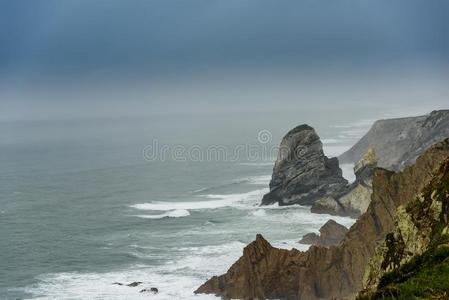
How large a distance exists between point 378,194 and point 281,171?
42339 mm

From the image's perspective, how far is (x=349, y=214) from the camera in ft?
276

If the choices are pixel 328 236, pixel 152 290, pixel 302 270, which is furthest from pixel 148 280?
pixel 328 236

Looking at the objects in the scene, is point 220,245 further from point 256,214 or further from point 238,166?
point 238,166

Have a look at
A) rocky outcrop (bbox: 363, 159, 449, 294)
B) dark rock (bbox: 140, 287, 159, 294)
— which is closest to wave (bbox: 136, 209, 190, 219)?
→ dark rock (bbox: 140, 287, 159, 294)

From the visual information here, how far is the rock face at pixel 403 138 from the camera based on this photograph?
11122 cm

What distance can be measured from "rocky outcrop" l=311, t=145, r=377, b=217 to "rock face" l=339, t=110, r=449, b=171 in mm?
18354

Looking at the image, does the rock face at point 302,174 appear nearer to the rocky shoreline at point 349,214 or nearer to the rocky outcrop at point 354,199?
the rocky shoreline at point 349,214

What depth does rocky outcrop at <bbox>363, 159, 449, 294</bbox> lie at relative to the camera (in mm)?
25891

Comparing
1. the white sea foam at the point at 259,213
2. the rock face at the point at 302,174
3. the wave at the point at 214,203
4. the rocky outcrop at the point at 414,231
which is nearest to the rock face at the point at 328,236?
the white sea foam at the point at 259,213

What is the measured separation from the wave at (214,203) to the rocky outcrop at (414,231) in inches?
2807

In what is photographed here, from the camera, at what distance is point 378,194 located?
57656 mm

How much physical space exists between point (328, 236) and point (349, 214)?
16664 millimetres

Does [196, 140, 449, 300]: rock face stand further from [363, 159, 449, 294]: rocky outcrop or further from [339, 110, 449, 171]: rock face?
[339, 110, 449, 171]: rock face

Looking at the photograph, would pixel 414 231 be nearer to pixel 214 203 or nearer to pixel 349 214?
pixel 349 214
